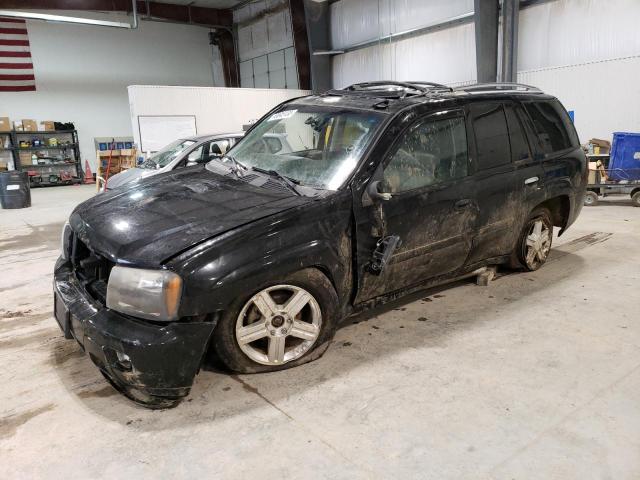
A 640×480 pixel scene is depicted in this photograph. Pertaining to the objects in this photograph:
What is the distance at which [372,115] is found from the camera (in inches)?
119

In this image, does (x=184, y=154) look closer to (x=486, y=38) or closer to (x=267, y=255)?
(x=267, y=255)

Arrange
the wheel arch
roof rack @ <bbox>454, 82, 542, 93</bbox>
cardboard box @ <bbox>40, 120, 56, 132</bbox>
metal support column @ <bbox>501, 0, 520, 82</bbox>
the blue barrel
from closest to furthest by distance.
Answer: roof rack @ <bbox>454, 82, 542, 93</bbox>, the wheel arch, the blue barrel, metal support column @ <bbox>501, 0, 520, 82</bbox>, cardboard box @ <bbox>40, 120, 56, 132</bbox>

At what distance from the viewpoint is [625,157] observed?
24.6 feet

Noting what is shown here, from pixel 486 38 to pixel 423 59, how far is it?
2375mm

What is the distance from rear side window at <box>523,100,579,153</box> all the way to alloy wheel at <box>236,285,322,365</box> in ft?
8.15

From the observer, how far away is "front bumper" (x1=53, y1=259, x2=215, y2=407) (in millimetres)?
2117

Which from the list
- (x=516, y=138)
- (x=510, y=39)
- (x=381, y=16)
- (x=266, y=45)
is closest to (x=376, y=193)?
(x=516, y=138)

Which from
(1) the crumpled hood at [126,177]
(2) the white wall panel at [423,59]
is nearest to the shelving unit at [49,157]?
(1) the crumpled hood at [126,177]

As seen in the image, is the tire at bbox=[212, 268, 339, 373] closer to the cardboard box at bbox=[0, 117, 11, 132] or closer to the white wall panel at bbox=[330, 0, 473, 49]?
the white wall panel at bbox=[330, 0, 473, 49]

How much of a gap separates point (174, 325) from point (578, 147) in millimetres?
3785

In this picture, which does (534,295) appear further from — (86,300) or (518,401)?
(86,300)

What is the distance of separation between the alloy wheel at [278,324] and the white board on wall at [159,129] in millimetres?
9897

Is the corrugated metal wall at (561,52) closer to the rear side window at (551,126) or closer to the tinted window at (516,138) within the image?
the rear side window at (551,126)

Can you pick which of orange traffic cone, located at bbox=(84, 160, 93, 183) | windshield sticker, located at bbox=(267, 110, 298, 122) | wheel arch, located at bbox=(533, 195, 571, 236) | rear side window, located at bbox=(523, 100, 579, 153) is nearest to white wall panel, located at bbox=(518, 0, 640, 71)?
rear side window, located at bbox=(523, 100, 579, 153)
